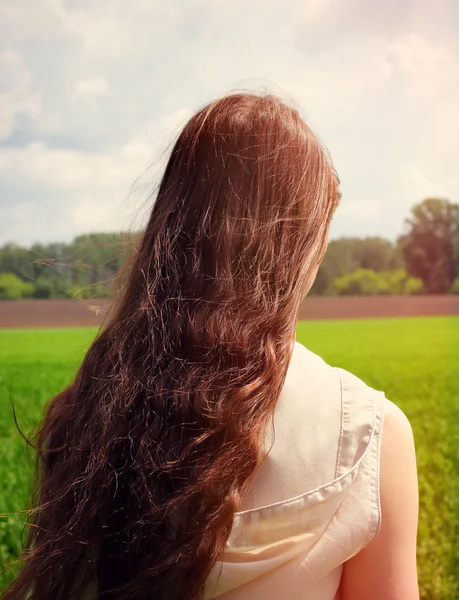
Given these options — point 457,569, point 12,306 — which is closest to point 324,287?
point 12,306

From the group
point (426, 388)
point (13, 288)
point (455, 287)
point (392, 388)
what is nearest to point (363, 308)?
point (455, 287)

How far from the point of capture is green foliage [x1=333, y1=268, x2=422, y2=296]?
15.0 meters

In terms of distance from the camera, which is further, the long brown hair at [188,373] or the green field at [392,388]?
the green field at [392,388]

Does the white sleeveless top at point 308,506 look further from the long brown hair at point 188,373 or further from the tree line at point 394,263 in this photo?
the tree line at point 394,263

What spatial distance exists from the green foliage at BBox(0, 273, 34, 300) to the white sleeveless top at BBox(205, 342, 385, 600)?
9.65 m

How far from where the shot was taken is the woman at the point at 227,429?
90 cm

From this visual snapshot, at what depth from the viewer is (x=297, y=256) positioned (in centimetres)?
106

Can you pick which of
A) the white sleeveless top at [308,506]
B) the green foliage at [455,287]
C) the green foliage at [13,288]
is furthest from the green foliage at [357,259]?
the white sleeveless top at [308,506]

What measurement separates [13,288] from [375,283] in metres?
9.29

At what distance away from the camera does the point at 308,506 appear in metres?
0.89

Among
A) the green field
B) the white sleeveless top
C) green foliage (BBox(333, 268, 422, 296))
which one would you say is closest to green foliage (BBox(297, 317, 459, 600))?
the green field

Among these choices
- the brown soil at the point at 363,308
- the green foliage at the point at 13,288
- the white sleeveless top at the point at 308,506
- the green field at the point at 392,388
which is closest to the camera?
the white sleeveless top at the point at 308,506

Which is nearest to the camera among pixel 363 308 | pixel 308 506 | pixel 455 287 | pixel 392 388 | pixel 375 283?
pixel 308 506

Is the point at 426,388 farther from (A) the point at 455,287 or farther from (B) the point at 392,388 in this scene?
(A) the point at 455,287
